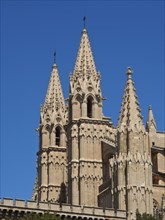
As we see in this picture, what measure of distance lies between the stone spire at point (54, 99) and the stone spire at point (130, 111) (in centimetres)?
1949

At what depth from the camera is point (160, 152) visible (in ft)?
299

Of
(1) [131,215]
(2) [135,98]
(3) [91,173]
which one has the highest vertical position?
(2) [135,98]

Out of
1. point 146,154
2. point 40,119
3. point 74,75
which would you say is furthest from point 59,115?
point 146,154

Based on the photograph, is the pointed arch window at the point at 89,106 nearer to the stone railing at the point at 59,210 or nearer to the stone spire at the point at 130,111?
the stone spire at the point at 130,111

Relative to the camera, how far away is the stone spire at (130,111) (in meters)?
82.4

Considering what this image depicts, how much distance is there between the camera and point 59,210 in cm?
7500

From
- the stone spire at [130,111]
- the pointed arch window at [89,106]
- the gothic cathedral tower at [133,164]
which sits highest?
the pointed arch window at [89,106]

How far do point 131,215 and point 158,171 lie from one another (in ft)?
41.7

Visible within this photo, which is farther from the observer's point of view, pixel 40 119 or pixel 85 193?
pixel 40 119

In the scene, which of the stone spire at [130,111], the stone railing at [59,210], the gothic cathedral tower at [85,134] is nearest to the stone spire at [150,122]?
the gothic cathedral tower at [85,134]

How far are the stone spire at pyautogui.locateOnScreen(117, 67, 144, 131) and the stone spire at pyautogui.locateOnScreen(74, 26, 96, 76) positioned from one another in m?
9.24

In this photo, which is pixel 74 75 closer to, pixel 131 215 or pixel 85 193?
pixel 85 193

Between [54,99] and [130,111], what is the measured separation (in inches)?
885

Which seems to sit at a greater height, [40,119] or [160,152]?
[40,119]
